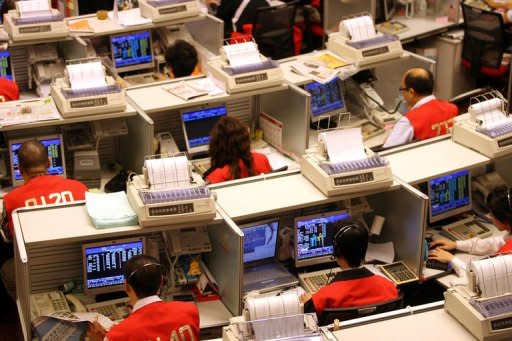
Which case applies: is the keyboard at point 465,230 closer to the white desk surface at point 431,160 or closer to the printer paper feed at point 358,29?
the white desk surface at point 431,160

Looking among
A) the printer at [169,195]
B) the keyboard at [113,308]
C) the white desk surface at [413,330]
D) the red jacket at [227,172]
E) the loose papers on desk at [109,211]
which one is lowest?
the keyboard at [113,308]

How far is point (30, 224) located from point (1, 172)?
1.62 m

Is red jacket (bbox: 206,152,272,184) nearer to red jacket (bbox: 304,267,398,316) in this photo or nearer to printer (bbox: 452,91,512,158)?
printer (bbox: 452,91,512,158)

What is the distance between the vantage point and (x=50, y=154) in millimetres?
6520

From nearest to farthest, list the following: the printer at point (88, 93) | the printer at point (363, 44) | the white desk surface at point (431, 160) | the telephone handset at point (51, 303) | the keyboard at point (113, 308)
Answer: the telephone handset at point (51, 303) → the keyboard at point (113, 308) → the white desk surface at point (431, 160) → the printer at point (88, 93) → the printer at point (363, 44)

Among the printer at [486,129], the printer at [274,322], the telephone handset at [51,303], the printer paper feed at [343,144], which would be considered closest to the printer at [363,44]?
the printer at [486,129]

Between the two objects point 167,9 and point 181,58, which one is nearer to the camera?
point 181,58

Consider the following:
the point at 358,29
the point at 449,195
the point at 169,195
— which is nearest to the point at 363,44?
the point at 358,29

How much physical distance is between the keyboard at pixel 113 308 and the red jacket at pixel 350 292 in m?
1.05

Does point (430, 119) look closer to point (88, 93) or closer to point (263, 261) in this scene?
point (263, 261)

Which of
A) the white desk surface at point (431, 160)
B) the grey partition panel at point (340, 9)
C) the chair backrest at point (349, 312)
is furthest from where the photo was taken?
the grey partition panel at point (340, 9)

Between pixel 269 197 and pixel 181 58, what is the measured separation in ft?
7.82

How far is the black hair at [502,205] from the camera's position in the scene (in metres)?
5.36

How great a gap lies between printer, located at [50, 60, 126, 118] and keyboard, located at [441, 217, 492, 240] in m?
2.29
